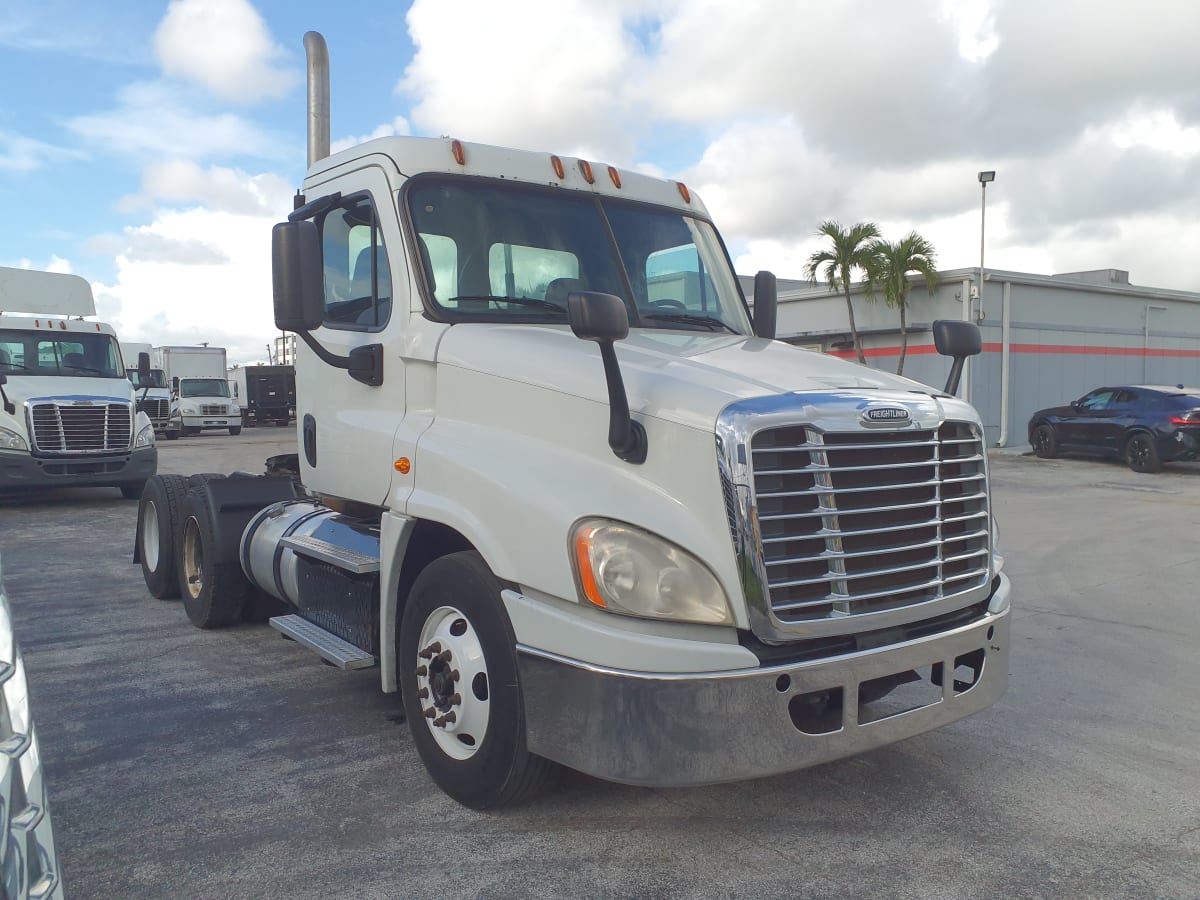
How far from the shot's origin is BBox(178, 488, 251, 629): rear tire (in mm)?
6379

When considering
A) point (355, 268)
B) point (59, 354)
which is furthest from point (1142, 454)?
point (59, 354)

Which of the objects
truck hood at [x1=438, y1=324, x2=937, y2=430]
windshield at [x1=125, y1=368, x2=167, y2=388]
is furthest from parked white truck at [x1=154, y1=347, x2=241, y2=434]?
truck hood at [x1=438, y1=324, x2=937, y2=430]

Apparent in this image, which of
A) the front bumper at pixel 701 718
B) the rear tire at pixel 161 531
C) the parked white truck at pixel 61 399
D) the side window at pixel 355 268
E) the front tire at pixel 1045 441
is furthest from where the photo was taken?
the front tire at pixel 1045 441

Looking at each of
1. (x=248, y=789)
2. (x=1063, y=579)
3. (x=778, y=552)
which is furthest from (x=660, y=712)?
(x=1063, y=579)

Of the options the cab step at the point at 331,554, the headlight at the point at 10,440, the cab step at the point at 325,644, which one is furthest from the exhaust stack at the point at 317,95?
the headlight at the point at 10,440

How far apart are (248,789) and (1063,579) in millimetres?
7258

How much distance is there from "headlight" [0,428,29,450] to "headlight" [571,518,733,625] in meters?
12.3

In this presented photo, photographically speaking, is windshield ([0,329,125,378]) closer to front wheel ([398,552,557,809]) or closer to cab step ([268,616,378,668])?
cab step ([268,616,378,668])

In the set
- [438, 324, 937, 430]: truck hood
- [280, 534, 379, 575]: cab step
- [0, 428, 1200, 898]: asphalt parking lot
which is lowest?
[0, 428, 1200, 898]: asphalt parking lot

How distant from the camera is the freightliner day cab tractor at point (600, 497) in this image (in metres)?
3.18

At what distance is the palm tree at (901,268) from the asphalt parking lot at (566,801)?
19.3m

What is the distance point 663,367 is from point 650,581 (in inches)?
33.1

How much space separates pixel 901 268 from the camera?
24719mm

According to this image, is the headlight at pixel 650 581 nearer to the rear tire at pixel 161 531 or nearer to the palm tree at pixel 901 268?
the rear tire at pixel 161 531
